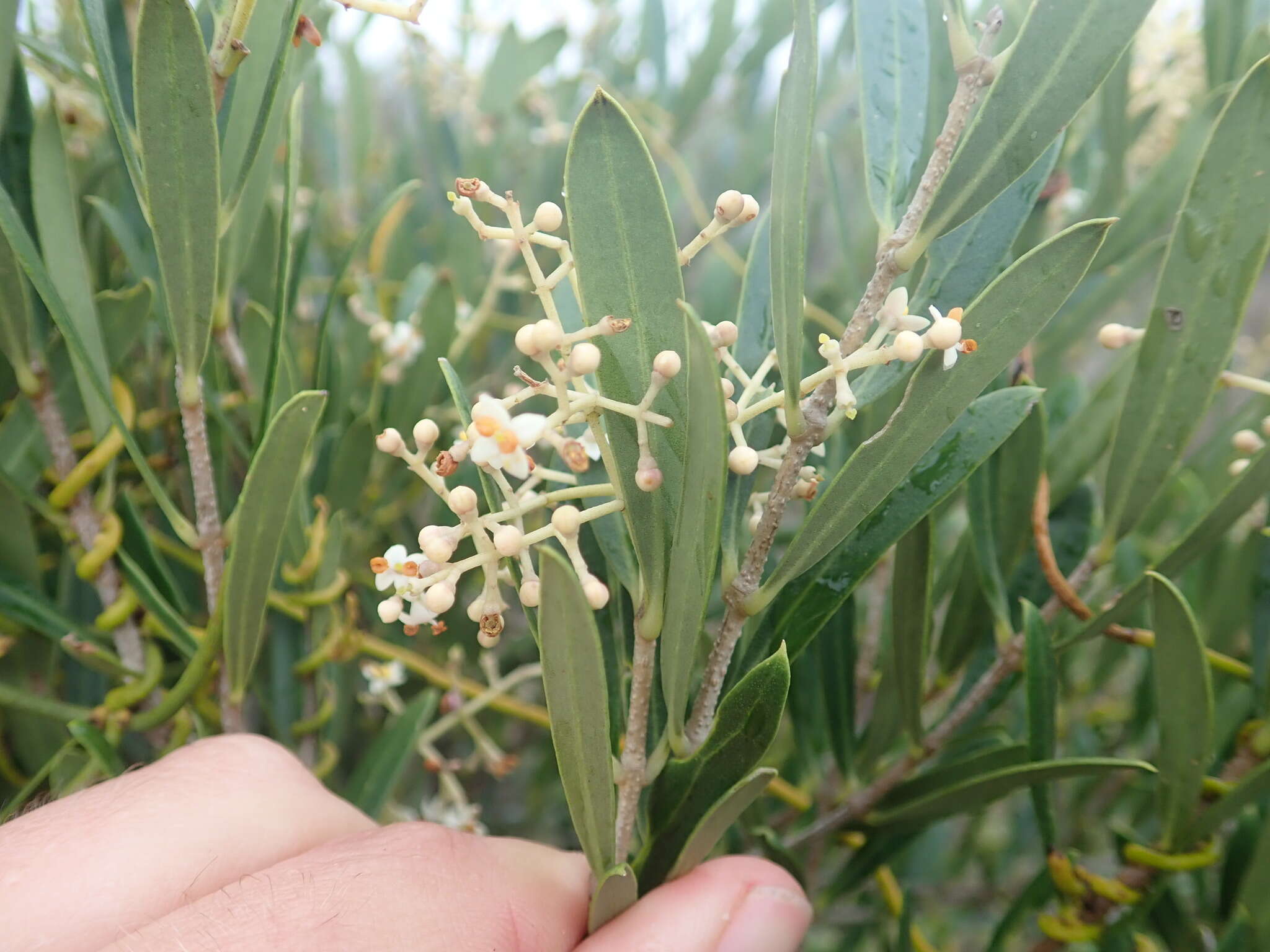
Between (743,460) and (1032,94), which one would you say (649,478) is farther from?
(1032,94)

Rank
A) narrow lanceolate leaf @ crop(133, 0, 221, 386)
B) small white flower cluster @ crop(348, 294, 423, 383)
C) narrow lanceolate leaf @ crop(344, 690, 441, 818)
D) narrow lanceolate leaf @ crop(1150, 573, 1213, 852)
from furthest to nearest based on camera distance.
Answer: small white flower cluster @ crop(348, 294, 423, 383)
narrow lanceolate leaf @ crop(344, 690, 441, 818)
narrow lanceolate leaf @ crop(1150, 573, 1213, 852)
narrow lanceolate leaf @ crop(133, 0, 221, 386)

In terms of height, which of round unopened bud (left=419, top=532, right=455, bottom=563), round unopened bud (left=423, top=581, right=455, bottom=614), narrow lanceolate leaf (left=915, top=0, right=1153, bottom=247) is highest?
narrow lanceolate leaf (left=915, top=0, right=1153, bottom=247)

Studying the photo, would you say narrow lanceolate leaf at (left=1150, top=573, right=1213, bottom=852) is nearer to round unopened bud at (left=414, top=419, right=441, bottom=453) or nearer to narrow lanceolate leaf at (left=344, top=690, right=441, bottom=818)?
round unopened bud at (left=414, top=419, right=441, bottom=453)

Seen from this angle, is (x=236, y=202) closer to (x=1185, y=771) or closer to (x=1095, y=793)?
(x=1185, y=771)

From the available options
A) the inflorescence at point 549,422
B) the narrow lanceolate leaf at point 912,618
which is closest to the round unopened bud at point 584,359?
the inflorescence at point 549,422

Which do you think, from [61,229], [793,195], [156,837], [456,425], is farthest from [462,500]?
[456,425]

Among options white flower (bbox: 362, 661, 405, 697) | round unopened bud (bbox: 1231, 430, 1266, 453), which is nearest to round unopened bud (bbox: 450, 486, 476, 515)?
white flower (bbox: 362, 661, 405, 697)
